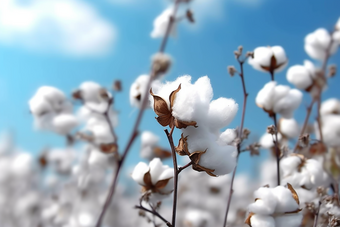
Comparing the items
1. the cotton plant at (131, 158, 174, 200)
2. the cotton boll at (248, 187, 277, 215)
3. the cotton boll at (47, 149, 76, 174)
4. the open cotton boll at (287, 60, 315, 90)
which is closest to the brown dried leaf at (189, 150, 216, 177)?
the cotton boll at (248, 187, 277, 215)

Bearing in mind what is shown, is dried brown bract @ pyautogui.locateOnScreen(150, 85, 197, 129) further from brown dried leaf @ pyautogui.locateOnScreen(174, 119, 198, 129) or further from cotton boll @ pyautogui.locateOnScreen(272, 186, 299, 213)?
cotton boll @ pyautogui.locateOnScreen(272, 186, 299, 213)

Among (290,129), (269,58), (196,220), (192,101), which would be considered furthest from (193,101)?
(196,220)

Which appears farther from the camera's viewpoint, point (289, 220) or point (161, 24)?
point (161, 24)

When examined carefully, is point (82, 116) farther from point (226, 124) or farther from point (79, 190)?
point (226, 124)

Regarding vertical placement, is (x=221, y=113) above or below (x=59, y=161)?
below

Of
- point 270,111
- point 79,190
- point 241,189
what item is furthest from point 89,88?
point 241,189

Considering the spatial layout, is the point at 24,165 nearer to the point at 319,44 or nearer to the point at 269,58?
the point at 269,58
